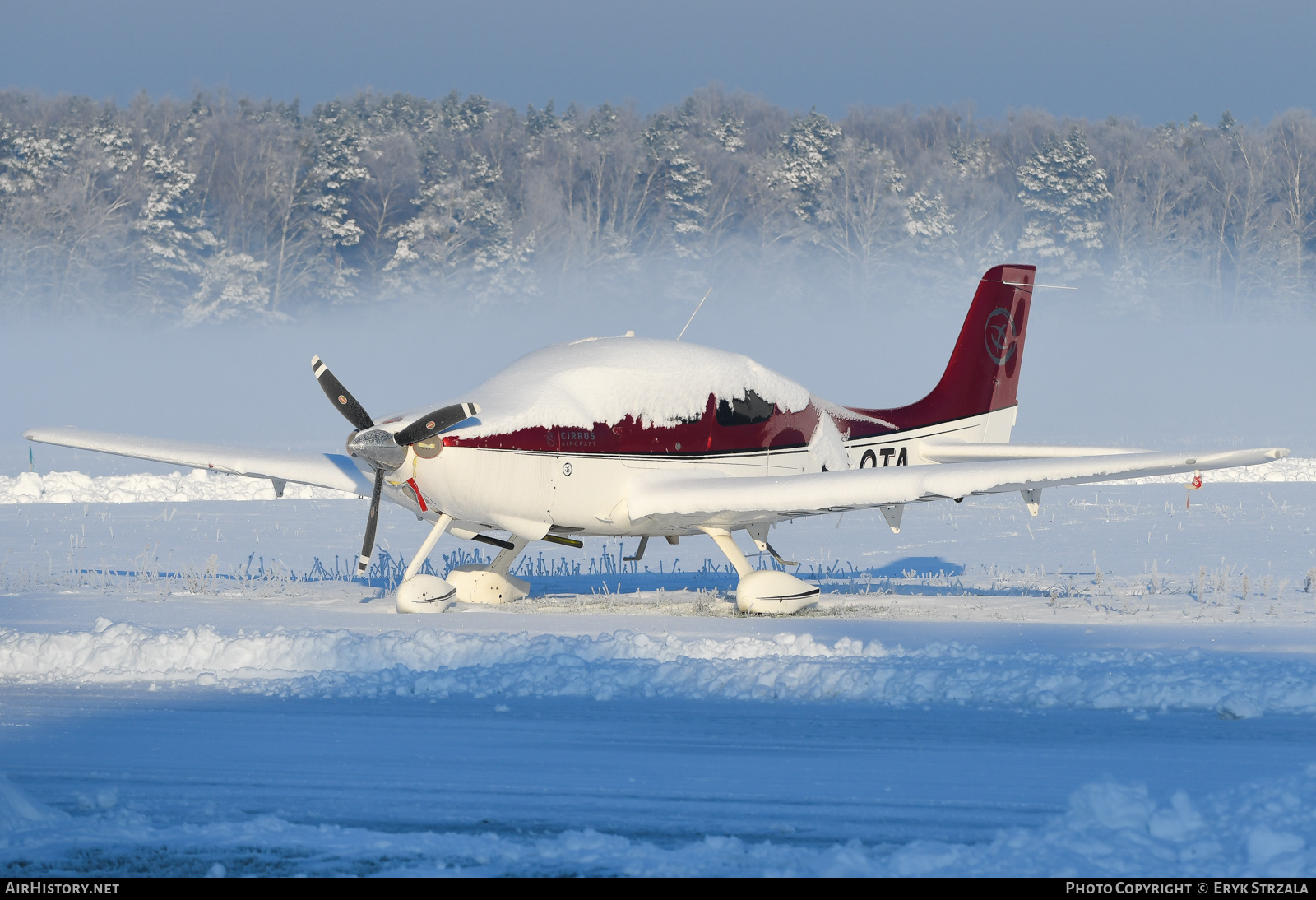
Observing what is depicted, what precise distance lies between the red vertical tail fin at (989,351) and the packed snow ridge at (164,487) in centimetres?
1029

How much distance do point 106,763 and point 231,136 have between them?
228 feet

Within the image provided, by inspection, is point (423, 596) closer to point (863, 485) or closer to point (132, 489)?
point (863, 485)

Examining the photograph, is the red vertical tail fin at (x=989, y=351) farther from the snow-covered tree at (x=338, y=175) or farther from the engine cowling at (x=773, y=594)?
the snow-covered tree at (x=338, y=175)

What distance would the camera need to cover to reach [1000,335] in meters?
16.9

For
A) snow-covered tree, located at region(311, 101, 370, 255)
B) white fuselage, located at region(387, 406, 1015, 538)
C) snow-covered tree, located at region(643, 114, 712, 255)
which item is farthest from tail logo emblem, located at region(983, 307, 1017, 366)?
snow-covered tree, located at region(643, 114, 712, 255)

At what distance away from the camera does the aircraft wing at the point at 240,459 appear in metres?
14.2

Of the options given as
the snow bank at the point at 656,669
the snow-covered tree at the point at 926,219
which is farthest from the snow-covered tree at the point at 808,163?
the snow bank at the point at 656,669

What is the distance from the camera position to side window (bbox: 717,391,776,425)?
12989mm

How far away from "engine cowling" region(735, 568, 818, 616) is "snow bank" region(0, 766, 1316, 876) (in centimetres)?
691

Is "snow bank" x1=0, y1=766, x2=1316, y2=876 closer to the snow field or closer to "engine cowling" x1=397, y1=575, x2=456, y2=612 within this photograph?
"engine cowling" x1=397, y1=575, x2=456, y2=612

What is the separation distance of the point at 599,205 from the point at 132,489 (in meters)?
49.4

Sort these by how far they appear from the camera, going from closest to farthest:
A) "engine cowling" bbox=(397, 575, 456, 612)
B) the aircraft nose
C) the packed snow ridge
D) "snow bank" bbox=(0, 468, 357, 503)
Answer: the aircraft nose, "engine cowling" bbox=(397, 575, 456, 612), "snow bank" bbox=(0, 468, 357, 503), the packed snow ridge

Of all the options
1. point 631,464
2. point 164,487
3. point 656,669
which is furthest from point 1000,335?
point 164,487

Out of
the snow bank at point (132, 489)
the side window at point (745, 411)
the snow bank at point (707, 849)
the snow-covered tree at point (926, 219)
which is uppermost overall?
the snow-covered tree at point (926, 219)
